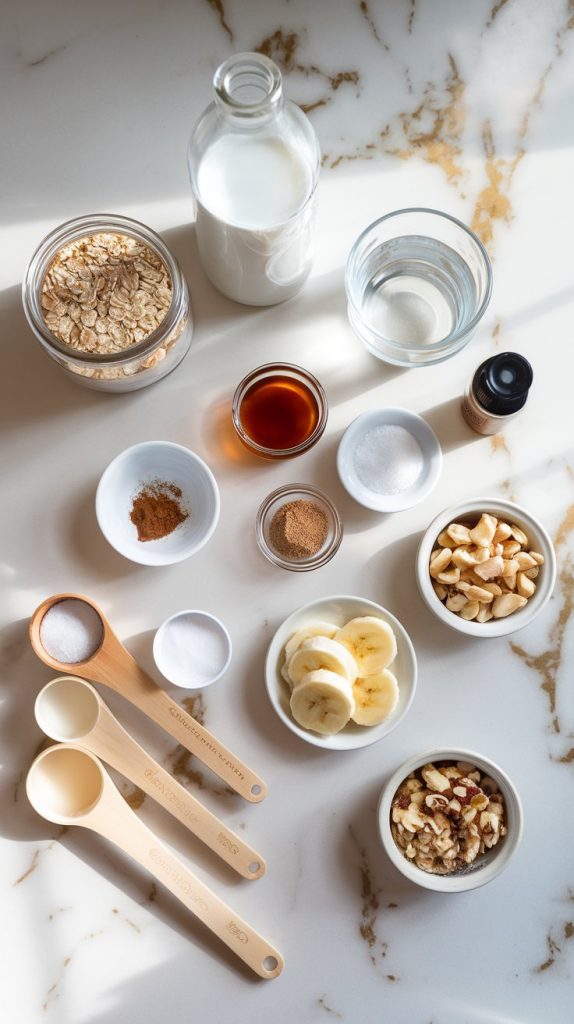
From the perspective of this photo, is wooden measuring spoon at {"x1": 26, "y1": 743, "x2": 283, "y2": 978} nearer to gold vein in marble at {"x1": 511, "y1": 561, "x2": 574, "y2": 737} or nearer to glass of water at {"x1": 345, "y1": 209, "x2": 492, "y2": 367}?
gold vein in marble at {"x1": 511, "y1": 561, "x2": 574, "y2": 737}

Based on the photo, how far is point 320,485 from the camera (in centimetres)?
138

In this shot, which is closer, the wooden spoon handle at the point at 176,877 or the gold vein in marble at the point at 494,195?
the wooden spoon handle at the point at 176,877

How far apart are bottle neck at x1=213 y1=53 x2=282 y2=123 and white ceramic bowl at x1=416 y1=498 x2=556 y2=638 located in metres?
0.61

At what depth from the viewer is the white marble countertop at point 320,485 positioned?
4.38 feet

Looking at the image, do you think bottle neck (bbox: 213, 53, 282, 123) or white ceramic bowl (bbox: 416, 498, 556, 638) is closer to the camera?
bottle neck (bbox: 213, 53, 282, 123)

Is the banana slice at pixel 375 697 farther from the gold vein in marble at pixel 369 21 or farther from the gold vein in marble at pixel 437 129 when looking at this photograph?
the gold vein in marble at pixel 369 21

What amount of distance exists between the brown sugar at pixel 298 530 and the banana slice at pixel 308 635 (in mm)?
110

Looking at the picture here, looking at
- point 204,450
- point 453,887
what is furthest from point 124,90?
point 453,887

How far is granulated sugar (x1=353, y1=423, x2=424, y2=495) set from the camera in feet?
4.46

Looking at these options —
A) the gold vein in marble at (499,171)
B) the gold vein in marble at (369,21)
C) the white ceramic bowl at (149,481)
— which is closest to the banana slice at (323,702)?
the white ceramic bowl at (149,481)

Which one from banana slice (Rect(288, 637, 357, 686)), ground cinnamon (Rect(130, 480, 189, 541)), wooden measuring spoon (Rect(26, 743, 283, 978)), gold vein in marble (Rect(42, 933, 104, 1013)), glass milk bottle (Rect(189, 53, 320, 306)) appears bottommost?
gold vein in marble (Rect(42, 933, 104, 1013))

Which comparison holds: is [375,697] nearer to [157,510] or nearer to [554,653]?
[554,653]

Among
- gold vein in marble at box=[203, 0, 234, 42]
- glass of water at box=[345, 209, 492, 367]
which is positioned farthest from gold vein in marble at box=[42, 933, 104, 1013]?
gold vein in marble at box=[203, 0, 234, 42]

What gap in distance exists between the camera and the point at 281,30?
1387 millimetres
